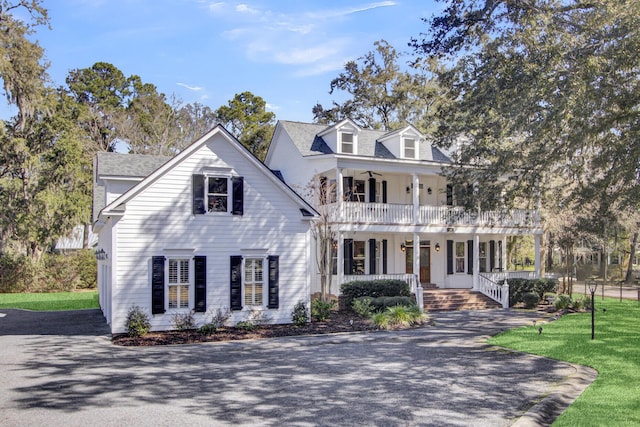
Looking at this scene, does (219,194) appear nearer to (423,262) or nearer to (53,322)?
(53,322)

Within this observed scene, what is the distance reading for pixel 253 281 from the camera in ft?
61.9

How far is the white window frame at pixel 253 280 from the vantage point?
18656mm

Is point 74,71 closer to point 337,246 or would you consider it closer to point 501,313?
point 337,246

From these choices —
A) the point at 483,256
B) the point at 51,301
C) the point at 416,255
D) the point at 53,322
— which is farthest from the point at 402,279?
the point at 51,301

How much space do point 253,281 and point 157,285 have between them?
3194mm

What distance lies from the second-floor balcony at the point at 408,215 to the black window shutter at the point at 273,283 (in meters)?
A: 5.77

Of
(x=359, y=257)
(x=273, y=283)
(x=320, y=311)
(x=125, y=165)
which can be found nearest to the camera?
(x=273, y=283)

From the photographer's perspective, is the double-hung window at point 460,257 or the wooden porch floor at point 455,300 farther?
the double-hung window at point 460,257

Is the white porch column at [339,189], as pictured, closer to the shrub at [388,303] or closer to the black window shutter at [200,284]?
the shrub at [388,303]

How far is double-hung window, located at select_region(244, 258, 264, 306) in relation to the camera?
18750 mm

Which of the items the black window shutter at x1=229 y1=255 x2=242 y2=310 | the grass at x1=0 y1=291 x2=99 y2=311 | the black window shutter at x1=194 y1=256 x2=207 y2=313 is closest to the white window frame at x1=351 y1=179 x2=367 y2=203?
the black window shutter at x1=229 y1=255 x2=242 y2=310

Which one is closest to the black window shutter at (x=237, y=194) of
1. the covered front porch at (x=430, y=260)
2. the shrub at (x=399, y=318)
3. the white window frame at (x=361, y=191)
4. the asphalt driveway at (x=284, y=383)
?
the asphalt driveway at (x=284, y=383)

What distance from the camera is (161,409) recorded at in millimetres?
8961

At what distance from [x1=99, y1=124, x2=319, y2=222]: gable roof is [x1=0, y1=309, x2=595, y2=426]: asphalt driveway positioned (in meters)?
4.00
